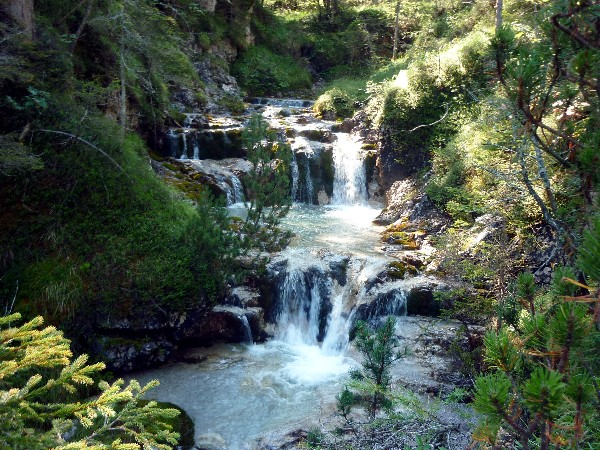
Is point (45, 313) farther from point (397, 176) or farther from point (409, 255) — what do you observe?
point (397, 176)

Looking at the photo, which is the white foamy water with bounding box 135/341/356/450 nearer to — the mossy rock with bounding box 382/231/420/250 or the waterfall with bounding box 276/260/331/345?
the waterfall with bounding box 276/260/331/345

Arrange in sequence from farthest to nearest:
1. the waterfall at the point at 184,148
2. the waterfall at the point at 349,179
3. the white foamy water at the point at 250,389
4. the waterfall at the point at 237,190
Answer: the waterfall at the point at 349,179 → the waterfall at the point at 184,148 → the waterfall at the point at 237,190 → the white foamy water at the point at 250,389

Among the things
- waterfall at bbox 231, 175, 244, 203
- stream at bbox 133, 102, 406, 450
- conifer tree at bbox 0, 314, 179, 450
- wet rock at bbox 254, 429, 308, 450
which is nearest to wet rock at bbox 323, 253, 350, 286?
stream at bbox 133, 102, 406, 450

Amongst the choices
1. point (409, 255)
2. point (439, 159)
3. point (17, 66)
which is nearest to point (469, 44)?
point (439, 159)

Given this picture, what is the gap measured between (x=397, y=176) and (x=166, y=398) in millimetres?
10856

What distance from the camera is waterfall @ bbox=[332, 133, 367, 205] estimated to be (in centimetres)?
1577

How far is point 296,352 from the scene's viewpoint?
8.70 m

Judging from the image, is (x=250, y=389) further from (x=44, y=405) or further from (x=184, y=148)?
(x=184, y=148)

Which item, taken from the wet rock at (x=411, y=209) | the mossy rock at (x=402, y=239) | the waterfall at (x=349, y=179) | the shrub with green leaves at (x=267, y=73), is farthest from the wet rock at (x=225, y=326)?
the shrub with green leaves at (x=267, y=73)

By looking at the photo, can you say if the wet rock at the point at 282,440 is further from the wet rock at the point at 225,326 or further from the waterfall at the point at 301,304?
the waterfall at the point at 301,304

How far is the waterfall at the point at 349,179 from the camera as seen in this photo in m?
15.8

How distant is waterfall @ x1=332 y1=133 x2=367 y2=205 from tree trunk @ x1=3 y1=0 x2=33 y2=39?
409 inches

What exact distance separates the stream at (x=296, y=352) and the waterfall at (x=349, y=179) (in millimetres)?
1108

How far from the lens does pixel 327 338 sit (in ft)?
29.9
